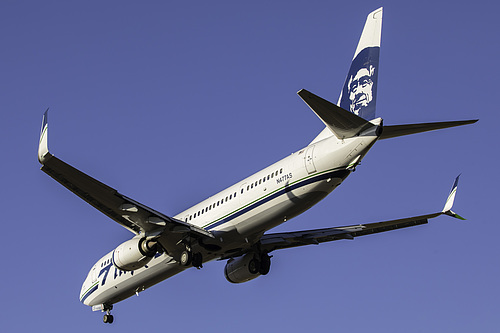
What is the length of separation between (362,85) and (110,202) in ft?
36.4

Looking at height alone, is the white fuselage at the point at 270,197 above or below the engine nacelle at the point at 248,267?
above

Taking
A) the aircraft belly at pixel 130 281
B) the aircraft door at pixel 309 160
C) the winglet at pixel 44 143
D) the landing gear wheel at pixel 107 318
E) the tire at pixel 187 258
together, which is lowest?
the landing gear wheel at pixel 107 318

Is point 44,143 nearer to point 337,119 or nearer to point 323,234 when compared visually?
point 337,119

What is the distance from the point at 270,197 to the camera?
94.5ft

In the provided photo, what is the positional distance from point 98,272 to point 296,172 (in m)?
13.5

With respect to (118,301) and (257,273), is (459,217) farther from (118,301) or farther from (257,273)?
(118,301)

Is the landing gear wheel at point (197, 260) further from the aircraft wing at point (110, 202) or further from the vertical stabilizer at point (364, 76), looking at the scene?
the vertical stabilizer at point (364, 76)

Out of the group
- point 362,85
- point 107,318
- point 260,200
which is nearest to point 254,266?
point 260,200

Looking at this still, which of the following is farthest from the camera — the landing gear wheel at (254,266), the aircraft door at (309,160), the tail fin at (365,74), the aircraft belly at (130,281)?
Result: the landing gear wheel at (254,266)

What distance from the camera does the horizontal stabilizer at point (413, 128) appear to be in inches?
906

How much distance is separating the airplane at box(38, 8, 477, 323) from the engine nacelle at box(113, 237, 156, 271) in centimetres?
4

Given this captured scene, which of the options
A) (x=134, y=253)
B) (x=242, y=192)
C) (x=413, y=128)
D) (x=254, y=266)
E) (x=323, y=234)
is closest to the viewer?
(x=413, y=128)

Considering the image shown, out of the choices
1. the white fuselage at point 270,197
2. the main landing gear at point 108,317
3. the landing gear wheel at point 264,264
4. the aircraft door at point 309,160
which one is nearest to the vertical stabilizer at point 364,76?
the aircraft door at point 309,160

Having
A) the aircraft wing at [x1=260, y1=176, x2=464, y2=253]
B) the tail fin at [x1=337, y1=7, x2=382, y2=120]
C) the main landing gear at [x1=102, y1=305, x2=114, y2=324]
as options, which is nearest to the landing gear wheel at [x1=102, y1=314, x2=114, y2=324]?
the main landing gear at [x1=102, y1=305, x2=114, y2=324]
